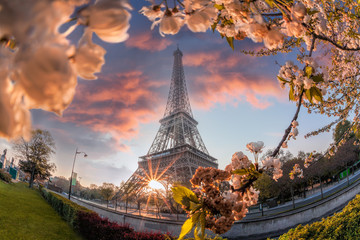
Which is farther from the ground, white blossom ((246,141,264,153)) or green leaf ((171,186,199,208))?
white blossom ((246,141,264,153))

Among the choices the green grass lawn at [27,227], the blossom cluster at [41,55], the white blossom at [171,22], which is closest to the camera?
the blossom cluster at [41,55]

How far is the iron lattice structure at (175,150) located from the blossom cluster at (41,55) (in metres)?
22.5

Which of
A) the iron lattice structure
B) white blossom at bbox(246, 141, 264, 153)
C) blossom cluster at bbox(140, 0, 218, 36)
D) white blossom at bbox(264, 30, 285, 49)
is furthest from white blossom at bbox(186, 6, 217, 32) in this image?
the iron lattice structure

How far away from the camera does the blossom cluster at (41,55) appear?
0.31m

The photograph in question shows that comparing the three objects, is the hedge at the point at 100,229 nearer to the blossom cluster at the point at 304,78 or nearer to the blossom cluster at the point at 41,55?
the blossom cluster at the point at 304,78

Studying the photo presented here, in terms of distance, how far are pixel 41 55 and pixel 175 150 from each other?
26241mm

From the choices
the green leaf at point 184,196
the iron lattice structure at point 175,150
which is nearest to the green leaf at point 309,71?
the green leaf at point 184,196

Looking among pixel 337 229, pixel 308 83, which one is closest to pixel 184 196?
pixel 308 83

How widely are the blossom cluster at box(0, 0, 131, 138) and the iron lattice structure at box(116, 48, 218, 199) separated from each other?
22.5 m

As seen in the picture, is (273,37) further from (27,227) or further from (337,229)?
(27,227)

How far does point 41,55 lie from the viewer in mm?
307

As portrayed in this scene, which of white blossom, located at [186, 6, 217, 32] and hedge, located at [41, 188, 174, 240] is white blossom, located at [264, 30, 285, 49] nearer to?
white blossom, located at [186, 6, 217, 32]

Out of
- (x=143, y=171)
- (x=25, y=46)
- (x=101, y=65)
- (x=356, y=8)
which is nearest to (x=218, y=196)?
(x=101, y=65)

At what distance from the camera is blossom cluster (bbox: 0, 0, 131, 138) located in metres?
0.31
